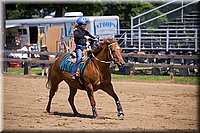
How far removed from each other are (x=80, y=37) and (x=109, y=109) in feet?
7.55

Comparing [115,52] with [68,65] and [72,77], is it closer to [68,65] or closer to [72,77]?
[72,77]

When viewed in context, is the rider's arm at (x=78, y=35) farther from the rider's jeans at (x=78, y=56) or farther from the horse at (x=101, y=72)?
the horse at (x=101, y=72)

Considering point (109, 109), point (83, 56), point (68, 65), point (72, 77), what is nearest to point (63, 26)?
point (109, 109)

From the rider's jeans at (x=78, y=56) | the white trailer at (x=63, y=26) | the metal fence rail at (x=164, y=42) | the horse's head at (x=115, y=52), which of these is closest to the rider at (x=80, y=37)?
the rider's jeans at (x=78, y=56)

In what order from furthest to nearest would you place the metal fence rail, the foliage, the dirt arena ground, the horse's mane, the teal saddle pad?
the foliage < the metal fence rail < the teal saddle pad < the horse's mane < the dirt arena ground

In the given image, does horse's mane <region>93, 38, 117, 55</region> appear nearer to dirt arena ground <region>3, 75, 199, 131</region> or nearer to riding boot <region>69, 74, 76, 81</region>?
riding boot <region>69, 74, 76, 81</region>

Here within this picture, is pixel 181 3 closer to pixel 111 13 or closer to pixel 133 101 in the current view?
pixel 111 13

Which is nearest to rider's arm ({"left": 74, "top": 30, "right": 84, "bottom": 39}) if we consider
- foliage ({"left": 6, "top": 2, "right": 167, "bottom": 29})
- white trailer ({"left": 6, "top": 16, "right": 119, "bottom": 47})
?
white trailer ({"left": 6, "top": 16, "right": 119, "bottom": 47})

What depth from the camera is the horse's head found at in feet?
33.9

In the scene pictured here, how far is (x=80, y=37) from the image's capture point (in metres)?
10.8

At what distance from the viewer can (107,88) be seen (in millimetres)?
10664

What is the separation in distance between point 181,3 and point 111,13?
12.3 m

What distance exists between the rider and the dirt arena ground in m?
1.27

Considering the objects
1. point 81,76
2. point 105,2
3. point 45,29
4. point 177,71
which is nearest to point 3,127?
point 81,76
